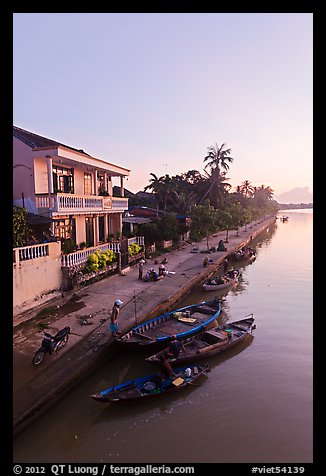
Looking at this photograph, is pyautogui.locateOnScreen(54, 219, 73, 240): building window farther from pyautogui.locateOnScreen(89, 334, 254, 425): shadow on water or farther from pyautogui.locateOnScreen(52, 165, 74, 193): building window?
pyautogui.locateOnScreen(89, 334, 254, 425): shadow on water

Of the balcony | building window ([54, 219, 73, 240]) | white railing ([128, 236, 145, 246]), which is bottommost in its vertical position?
white railing ([128, 236, 145, 246])

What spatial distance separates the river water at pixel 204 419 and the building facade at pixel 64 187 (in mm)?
9446

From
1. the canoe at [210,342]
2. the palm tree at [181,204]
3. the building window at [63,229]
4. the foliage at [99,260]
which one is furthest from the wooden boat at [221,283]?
Result: the palm tree at [181,204]

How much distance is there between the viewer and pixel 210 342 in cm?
1152

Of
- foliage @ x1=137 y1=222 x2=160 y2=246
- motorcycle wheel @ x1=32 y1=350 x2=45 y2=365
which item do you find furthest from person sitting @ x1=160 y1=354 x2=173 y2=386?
foliage @ x1=137 y1=222 x2=160 y2=246

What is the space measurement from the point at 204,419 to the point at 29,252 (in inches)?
371

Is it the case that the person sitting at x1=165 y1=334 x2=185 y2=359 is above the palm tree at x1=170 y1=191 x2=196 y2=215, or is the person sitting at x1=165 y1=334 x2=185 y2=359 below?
below

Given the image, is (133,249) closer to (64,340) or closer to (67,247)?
(67,247)

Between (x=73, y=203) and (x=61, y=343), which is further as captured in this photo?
(x=73, y=203)

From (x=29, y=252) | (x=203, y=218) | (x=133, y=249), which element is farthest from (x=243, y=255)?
(x=29, y=252)

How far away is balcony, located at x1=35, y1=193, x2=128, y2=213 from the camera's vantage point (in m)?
15.5

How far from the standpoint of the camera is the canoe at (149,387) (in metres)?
7.95

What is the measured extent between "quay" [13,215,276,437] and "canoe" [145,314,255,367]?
7.21 ft
